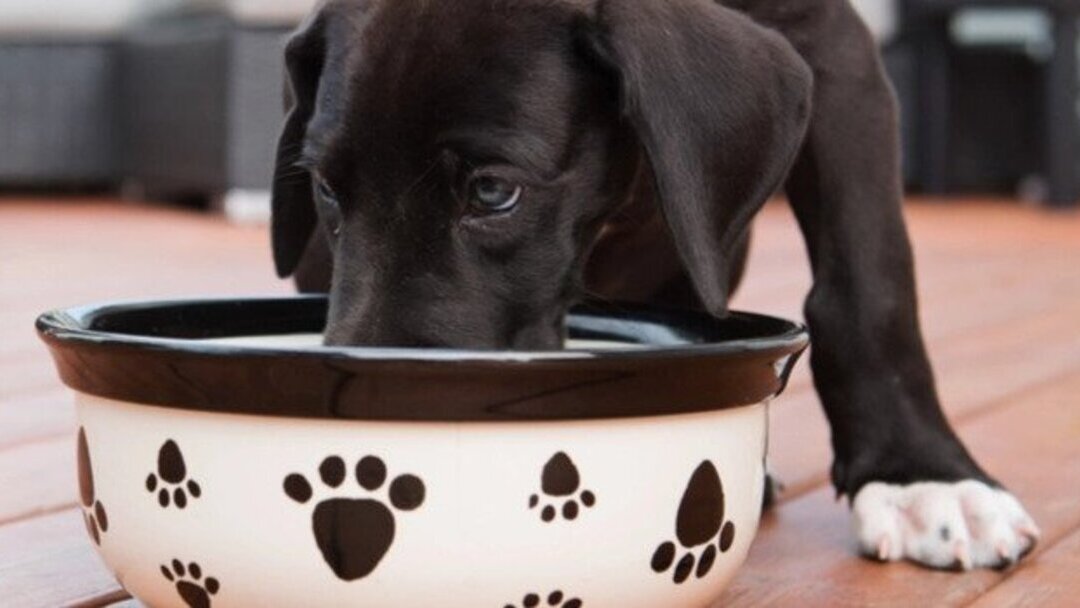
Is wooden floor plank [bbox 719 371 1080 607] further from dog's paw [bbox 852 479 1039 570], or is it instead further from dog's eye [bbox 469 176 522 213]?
dog's eye [bbox 469 176 522 213]

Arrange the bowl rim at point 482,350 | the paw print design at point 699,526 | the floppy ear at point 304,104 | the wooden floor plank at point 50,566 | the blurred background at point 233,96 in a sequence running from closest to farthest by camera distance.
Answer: the bowl rim at point 482,350
the paw print design at point 699,526
the wooden floor plank at point 50,566
the floppy ear at point 304,104
the blurred background at point 233,96

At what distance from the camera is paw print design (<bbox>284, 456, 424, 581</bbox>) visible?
3.77 ft

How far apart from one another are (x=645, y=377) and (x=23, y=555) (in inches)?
25.3

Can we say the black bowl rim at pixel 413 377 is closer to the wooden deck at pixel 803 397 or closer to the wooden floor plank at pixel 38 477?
the wooden deck at pixel 803 397

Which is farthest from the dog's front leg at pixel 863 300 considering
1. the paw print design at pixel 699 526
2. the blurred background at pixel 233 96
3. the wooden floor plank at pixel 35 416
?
the blurred background at pixel 233 96

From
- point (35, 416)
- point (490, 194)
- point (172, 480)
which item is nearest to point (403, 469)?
point (172, 480)

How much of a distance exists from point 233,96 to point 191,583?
15.9 feet

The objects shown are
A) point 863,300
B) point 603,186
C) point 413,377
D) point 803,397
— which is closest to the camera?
point 413,377

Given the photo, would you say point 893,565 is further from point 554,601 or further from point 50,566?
point 50,566

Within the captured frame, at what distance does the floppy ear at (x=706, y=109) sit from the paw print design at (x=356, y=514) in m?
0.41

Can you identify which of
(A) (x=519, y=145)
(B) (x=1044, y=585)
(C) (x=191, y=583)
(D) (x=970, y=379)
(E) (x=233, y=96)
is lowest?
(E) (x=233, y=96)

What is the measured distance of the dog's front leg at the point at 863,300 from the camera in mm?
1732

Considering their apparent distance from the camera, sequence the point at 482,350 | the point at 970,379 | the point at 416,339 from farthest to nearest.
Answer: the point at 970,379
the point at 416,339
the point at 482,350

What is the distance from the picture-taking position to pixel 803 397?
8.32 ft
